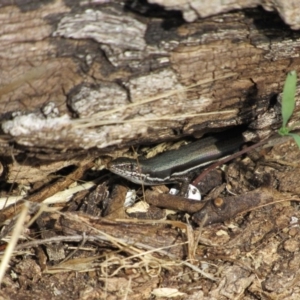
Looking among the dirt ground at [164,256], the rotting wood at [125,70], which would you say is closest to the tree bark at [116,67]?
the rotting wood at [125,70]

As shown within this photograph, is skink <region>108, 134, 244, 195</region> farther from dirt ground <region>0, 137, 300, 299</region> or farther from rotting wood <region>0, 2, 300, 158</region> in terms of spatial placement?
rotting wood <region>0, 2, 300, 158</region>

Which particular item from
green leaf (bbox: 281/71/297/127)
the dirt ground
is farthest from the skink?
green leaf (bbox: 281/71/297/127)

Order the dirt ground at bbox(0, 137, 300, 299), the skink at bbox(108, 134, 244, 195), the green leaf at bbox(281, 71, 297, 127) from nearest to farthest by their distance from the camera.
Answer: the green leaf at bbox(281, 71, 297, 127), the dirt ground at bbox(0, 137, 300, 299), the skink at bbox(108, 134, 244, 195)

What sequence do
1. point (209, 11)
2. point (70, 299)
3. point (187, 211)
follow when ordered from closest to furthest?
point (209, 11), point (70, 299), point (187, 211)

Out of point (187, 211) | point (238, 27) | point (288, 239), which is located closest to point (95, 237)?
point (187, 211)

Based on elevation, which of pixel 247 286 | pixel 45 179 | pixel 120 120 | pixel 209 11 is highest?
pixel 209 11

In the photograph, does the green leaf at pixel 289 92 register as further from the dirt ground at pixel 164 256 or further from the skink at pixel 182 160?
the skink at pixel 182 160

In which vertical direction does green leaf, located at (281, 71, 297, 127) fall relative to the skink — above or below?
above

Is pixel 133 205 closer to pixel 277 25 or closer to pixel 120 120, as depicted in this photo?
pixel 120 120
